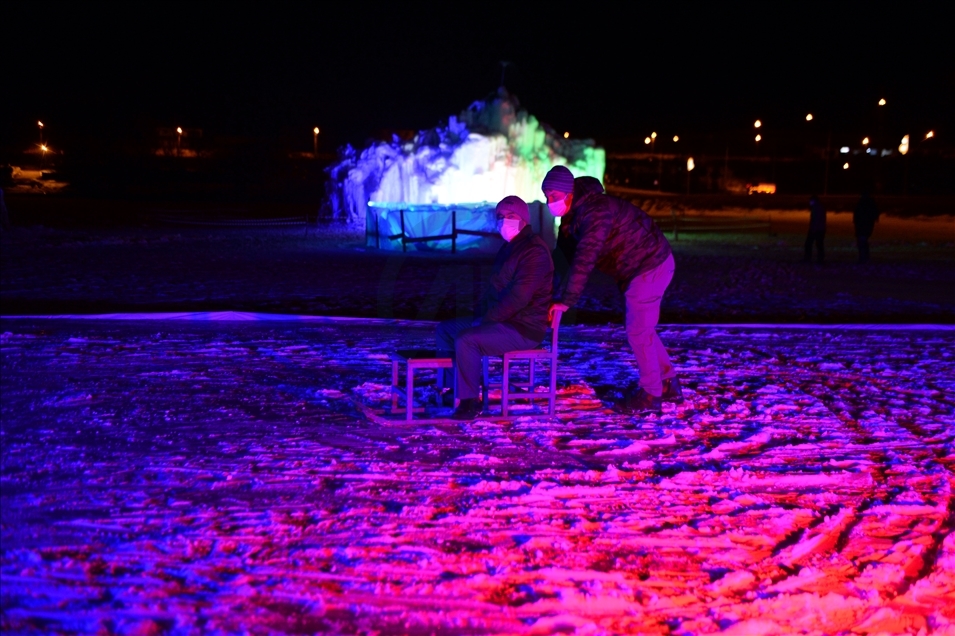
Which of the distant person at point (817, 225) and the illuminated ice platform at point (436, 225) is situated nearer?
the distant person at point (817, 225)

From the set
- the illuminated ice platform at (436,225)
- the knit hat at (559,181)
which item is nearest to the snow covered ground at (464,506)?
the knit hat at (559,181)

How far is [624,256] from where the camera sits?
22.2ft

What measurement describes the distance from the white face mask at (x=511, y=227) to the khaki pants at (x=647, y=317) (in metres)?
0.89

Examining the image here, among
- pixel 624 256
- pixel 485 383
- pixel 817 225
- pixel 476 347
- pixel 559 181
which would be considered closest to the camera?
pixel 559 181

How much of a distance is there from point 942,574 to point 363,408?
12.8 ft

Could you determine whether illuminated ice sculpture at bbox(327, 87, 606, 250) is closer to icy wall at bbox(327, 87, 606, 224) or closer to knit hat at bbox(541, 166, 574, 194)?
icy wall at bbox(327, 87, 606, 224)

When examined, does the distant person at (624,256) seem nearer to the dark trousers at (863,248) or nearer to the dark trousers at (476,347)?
the dark trousers at (476,347)

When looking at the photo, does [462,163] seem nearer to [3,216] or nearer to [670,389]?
[3,216]

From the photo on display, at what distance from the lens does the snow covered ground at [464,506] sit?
379 centimetres

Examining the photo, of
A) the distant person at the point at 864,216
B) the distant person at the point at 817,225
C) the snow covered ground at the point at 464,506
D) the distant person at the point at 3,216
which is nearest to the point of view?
the snow covered ground at the point at 464,506

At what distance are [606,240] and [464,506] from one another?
2.43 meters

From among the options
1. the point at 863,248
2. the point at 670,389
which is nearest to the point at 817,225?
the point at 863,248

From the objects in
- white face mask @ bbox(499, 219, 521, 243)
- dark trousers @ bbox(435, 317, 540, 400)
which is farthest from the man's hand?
white face mask @ bbox(499, 219, 521, 243)

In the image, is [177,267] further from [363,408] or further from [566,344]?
[363,408]
